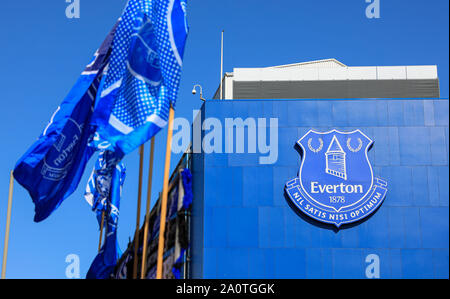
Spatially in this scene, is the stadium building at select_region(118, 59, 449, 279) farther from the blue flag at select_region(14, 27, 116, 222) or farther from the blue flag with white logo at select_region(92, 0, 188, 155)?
the blue flag with white logo at select_region(92, 0, 188, 155)

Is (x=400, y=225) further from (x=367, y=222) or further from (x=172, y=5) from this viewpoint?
(x=172, y=5)

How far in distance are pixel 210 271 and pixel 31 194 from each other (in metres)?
9.49

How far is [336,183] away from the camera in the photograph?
2800 cm

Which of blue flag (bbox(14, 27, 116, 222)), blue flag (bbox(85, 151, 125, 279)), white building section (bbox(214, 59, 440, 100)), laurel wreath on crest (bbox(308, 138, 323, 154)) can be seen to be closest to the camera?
blue flag (bbox(14, 27, 116, 222))

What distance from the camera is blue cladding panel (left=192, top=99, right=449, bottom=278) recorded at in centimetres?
2783

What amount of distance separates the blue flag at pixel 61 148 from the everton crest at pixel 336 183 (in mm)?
10358

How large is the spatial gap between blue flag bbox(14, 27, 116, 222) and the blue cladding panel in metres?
8.74

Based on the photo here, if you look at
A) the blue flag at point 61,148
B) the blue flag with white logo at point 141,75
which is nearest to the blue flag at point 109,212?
the blue flag at point 61,148

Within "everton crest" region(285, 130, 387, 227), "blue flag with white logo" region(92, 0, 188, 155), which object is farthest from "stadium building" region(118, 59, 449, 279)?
"blue flag with white logo" region(92, 0, 188, 155)

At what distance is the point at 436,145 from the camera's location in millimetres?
28938

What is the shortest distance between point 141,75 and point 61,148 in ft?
13.3

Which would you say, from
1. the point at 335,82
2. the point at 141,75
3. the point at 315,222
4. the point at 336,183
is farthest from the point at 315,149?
the point at 141,75

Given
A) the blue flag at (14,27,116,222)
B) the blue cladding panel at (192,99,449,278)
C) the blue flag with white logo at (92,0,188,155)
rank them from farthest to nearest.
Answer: the blue cladding panel at (192,99,449,278) → the blue flag at (14,27,116,222) → the blue flag with white logo at (92,0,188,155)

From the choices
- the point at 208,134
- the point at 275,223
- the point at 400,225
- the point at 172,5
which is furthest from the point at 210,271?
the point at 172,5
